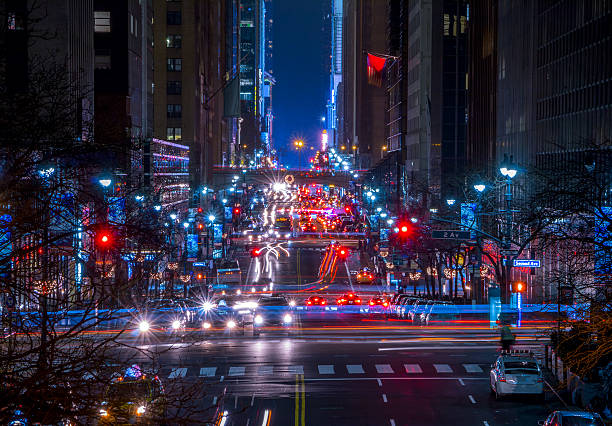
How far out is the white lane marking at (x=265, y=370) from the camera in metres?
36.2

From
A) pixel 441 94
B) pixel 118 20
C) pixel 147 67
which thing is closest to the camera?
pixel 118 20

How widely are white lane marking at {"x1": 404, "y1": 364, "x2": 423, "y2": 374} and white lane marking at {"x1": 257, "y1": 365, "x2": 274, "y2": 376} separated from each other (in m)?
5.03

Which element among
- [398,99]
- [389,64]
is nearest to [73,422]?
[398,99]

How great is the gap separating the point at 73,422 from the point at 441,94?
126200 mm

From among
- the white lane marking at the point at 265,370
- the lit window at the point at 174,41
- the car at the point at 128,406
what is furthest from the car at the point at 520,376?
the lit window at the point at 174,41

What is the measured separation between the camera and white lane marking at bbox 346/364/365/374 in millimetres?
36750

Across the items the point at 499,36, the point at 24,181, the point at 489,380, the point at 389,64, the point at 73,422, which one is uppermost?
the point at 389,64

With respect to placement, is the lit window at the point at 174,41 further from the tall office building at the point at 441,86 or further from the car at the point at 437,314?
the car at the point at 437,314

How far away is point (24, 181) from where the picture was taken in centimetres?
1443

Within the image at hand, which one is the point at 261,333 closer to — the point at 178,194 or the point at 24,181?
the point at 24,181

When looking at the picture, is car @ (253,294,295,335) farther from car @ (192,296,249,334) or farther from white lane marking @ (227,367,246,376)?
white lane marking @ (227,367,246,376)

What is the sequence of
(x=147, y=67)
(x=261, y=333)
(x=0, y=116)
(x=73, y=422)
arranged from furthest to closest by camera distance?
(x=147, y=67), (x=261, y=333), (x=0, y=116), (x=73, y=422)

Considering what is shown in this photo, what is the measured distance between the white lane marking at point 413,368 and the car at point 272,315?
39.3 ft

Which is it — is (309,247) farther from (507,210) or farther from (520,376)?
(520,376)
